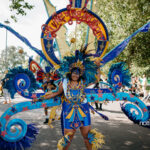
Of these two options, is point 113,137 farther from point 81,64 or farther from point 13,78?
point 13,78

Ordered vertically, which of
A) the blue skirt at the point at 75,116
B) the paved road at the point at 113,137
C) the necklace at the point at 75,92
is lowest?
the paved road at the point at 113,137

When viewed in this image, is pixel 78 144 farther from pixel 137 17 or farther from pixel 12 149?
pixel 137 17

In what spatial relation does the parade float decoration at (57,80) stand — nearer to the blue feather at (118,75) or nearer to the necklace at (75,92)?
the blue feather at (118,75)

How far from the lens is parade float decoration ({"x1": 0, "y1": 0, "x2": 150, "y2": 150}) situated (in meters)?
2.63

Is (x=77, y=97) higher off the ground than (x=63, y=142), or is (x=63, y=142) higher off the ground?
(x=77, y=97)

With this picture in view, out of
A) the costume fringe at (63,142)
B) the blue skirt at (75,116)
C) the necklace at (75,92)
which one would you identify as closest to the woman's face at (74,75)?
the necklace at (75,92)

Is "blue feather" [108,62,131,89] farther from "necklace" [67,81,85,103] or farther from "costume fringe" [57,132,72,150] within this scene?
"costume fringe" [57,132,72,150]

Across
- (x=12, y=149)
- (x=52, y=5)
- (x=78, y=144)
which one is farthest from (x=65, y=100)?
(x=52, y=5)

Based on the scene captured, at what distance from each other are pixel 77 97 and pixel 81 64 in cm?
58

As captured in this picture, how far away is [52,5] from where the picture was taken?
3203 mm

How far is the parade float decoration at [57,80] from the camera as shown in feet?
8.64

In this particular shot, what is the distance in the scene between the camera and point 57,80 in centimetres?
306

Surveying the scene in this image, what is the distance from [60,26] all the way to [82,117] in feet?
6.11

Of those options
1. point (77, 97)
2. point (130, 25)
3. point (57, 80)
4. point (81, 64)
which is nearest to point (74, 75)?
point (81, 64)
